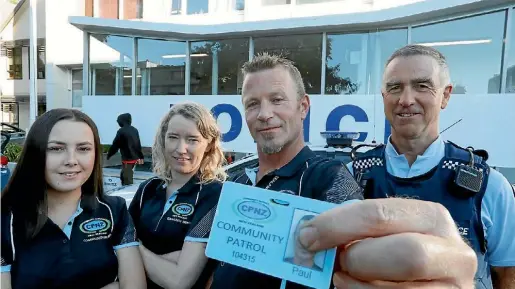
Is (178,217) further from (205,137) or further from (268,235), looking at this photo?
(268,235)

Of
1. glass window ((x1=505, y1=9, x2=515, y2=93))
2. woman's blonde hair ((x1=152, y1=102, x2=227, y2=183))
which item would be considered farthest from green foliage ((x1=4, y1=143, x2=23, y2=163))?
glass window ((x1=505, y1=9, x2=515, y2=93))

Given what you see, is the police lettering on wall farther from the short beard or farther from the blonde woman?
the short beard

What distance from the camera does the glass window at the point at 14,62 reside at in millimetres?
21422

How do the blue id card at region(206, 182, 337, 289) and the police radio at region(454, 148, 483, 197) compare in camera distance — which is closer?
the blue id card at region(206, 182, 337, 289)

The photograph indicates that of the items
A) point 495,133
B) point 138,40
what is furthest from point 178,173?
point 138,40

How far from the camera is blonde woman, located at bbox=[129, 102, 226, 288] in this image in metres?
1.68

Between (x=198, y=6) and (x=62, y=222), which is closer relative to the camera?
(x=62, y=222)

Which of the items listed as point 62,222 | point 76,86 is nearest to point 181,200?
point 62,222

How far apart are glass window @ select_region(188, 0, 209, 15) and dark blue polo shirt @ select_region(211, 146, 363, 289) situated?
11175 millimetres

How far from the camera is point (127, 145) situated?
7.48m

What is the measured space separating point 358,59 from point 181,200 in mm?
6608

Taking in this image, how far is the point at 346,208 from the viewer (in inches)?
25.7

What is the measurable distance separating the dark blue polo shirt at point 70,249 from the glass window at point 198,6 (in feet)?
36.2

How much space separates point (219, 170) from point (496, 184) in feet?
4.66
